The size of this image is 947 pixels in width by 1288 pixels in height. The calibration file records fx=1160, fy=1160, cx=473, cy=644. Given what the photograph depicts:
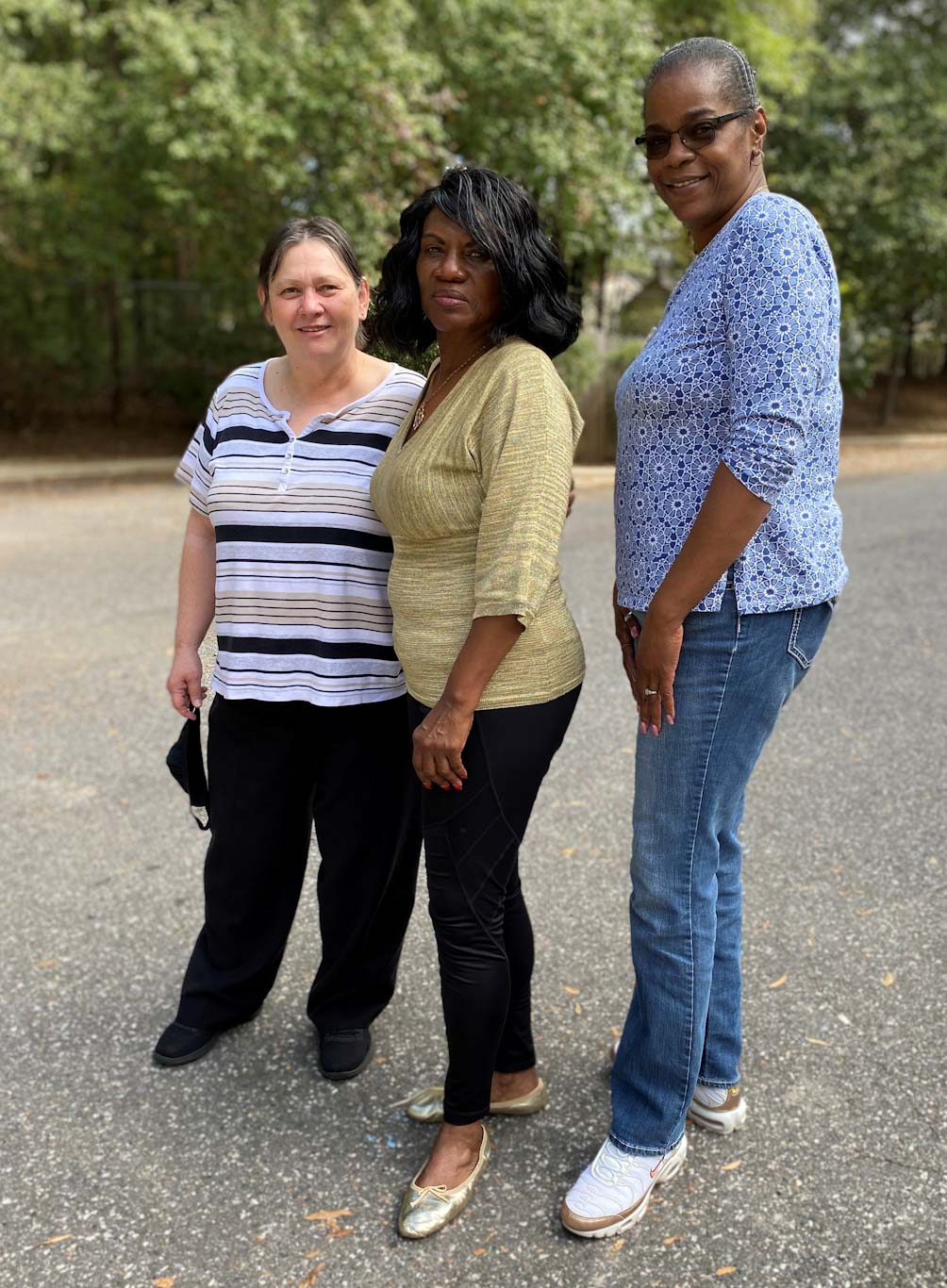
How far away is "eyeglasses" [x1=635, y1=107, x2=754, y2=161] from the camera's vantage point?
1.85 meters

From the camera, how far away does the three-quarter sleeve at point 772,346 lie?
1.79 meters

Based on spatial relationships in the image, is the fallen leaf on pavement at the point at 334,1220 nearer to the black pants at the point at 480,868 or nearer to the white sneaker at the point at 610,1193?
the black pants at the point at 480,868

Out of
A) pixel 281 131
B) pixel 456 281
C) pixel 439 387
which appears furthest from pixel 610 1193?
pixel 281 131

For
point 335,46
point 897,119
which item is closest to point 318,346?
point 335,46

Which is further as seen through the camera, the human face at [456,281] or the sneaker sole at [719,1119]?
the sneaker sole at [719,1119]

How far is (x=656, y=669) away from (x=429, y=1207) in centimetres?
114

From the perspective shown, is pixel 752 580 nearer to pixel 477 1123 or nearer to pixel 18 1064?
pixel 477 1123

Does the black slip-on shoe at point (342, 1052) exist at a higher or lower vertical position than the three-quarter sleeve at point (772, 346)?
lower

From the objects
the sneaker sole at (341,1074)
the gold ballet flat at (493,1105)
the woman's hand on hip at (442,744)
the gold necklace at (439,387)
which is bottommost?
the sneaker sole at (341,1074)

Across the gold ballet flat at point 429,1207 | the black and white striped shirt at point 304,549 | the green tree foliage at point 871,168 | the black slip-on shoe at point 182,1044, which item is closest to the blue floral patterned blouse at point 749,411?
the black and white striped shirt at point 304,549

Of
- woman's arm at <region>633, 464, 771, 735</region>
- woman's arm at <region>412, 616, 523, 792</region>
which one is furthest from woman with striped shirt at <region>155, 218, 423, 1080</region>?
woman's arm at <region>633, 464, 771, 735</region>

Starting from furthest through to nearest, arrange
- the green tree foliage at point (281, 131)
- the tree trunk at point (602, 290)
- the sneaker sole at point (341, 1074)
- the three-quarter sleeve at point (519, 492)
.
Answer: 1. the tree trunk at point (602, 290)
2. the green tree foliage at point (281, 131)
3. the sneaker sole at point (341, 1074)
4. the three-quarter sleeve at point (519, 492)

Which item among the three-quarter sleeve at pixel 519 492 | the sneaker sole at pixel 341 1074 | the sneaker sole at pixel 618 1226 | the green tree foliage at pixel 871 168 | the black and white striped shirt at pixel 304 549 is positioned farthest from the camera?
the green tree foliage at pixel 871 168

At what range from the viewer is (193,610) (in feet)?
8.95
